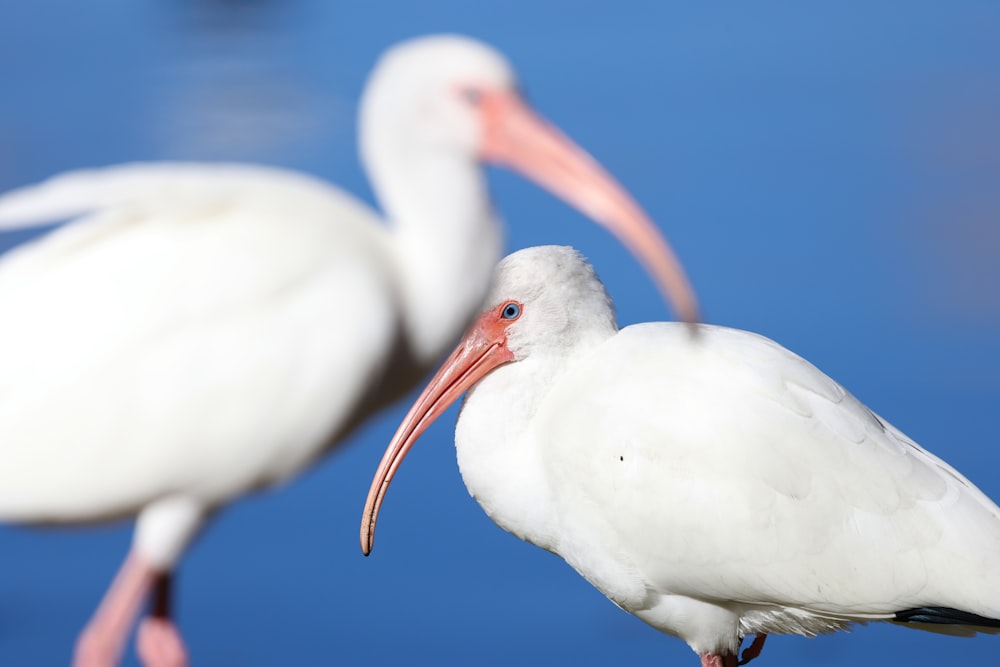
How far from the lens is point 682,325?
2812 mm

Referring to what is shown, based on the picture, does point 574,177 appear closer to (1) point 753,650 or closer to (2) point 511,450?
(2) point 511,450

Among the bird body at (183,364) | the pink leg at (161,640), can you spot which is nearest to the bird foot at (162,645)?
the pink leg at (161,640)

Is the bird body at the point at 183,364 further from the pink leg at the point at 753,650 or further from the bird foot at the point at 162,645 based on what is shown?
the pink leg at the point at 753,650

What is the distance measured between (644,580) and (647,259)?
1309 mm

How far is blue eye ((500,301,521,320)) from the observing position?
2857 millimetres

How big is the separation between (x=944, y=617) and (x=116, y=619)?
1573 millimetres

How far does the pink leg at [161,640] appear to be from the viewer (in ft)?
5.79

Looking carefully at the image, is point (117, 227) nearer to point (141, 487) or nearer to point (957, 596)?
point (141, 487)

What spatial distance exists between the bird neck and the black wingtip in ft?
4.52

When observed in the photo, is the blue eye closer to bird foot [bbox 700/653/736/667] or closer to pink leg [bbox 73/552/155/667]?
bird foot [bbox 700/653/736/667]

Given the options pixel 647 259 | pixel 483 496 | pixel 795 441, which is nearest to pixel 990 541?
pixel 795 441

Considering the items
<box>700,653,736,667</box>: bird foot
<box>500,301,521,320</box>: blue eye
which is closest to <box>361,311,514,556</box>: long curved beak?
<box>500,301,521,320</box>: blue eye

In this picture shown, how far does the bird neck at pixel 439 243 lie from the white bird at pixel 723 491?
3.50 feet

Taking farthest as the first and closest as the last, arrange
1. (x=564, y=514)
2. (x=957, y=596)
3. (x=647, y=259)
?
1. (x=564, y=514)
2. (x=957, y=596)
3. (x=647, y=259)
